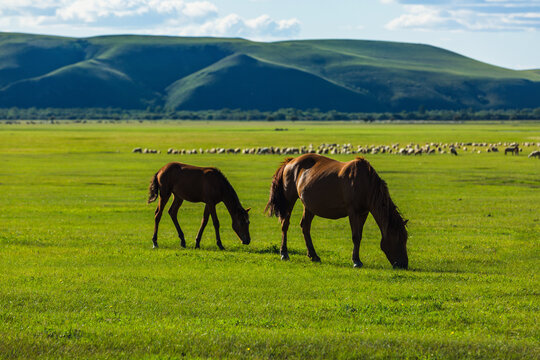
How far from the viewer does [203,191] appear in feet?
68.7

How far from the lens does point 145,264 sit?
17922mm

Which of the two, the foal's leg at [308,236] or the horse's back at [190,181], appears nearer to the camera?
the foal's leg at [308,236]

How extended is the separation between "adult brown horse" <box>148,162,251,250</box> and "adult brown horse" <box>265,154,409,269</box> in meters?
1.45

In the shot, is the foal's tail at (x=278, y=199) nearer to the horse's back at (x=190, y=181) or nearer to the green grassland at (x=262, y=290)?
the green grassland at (x=262, y=290)

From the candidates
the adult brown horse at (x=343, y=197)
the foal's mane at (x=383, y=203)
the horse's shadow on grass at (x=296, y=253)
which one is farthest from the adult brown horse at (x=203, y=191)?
the foal's mane at (x=383, y=203)

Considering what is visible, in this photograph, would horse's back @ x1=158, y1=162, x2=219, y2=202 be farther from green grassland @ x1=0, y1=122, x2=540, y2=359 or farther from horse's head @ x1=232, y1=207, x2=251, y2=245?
green grassland @ x1=0, y1=122, x2=540, y2=359

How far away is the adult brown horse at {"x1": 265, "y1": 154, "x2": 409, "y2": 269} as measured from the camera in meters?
17.5

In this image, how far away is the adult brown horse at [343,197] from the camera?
17531 millimetres

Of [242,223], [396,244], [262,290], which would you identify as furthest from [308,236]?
[262,290]

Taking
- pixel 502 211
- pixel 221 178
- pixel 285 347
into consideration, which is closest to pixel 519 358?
pixel 285 347

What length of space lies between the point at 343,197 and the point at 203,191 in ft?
15.0

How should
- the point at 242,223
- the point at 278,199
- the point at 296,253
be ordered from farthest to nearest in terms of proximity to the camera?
the point at 242,223 → the point at 296,253 → the point at 278,199

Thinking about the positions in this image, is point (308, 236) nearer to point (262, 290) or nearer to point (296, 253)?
point (296, 253)

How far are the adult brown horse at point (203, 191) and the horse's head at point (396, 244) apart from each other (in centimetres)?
455
